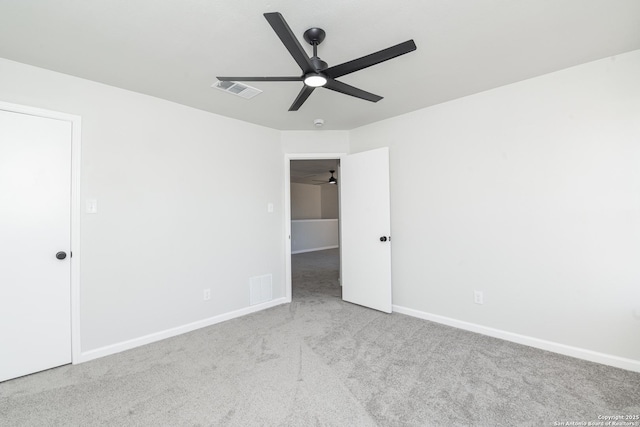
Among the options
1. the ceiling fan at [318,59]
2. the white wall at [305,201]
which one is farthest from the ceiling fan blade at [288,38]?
the white wall at [305,201]

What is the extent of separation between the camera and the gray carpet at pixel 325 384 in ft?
5.60

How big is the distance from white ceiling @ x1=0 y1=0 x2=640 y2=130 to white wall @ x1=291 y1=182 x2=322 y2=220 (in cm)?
739

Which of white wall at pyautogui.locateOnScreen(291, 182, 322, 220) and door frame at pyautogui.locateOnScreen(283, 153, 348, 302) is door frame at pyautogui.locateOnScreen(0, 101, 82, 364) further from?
white wall at pyautogui.locateOnScreen(291, 182, 322, 220)

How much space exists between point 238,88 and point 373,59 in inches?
59.1

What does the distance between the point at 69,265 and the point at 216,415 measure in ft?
5.93

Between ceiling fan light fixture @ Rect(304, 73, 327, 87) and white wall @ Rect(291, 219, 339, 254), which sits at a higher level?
ceiling fan light fixture @ Rect(304, 73, 327, 87)

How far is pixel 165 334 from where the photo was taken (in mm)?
2832

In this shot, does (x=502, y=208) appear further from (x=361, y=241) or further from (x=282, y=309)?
(x=282, y=309)

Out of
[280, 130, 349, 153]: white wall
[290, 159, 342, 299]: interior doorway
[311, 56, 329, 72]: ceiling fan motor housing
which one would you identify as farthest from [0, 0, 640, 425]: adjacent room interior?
[290, 159, 342, 299]: interior doorway

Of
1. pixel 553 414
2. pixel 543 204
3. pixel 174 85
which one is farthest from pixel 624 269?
pixel 174 85

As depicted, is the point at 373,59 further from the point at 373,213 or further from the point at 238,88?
the point at 373,213

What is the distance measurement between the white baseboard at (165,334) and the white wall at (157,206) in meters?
0.04

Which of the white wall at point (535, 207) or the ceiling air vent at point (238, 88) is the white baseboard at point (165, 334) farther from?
the ceiling air vent at point (238, 88)

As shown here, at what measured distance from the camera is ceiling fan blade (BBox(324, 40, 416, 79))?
152 centimetres
